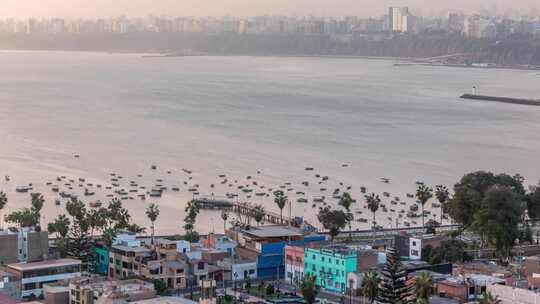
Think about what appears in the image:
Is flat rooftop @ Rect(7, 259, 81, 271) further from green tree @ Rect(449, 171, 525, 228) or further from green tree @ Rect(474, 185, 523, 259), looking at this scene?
green tree @ Rect(449, 171, 525, 228)

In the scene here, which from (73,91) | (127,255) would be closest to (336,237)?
(127,255)

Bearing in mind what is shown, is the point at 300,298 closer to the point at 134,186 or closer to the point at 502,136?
the point at 134,186

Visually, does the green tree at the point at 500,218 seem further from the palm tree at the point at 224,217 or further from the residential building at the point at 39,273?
the residential building at the point at 39,273

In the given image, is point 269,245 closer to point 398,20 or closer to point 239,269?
point 239,269

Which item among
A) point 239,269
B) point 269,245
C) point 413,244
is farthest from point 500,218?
point 239,269

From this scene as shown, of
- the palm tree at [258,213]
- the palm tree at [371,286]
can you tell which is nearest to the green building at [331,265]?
the palm tree at [371,286]

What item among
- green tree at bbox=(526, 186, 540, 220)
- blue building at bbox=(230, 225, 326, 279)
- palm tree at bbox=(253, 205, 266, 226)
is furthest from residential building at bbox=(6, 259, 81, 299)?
green tree at bbox=(526, 186, 540, 220)

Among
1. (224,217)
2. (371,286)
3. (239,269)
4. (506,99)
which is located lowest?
(506,99)
